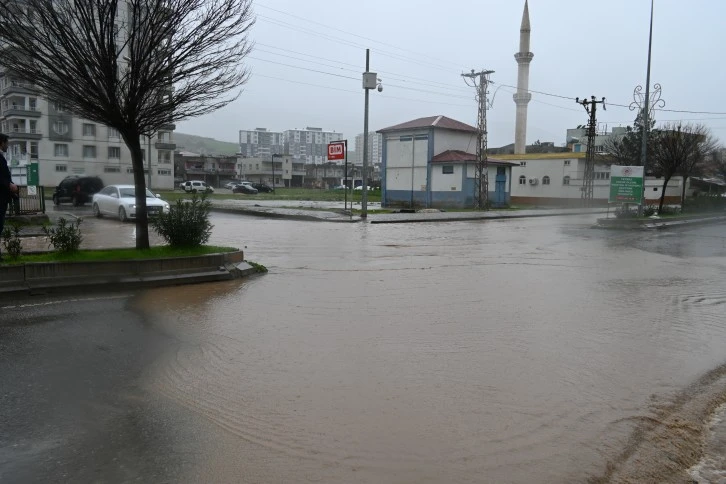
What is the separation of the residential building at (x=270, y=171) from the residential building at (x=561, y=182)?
67.5 metres

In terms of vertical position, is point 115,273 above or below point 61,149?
below

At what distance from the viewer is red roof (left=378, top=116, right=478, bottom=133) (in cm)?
4191

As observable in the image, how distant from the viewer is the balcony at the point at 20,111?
38750mm

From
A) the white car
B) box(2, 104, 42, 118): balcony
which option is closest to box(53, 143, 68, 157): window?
box(2, 104, 42, 118): balcony

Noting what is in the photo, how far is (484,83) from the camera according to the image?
40.3 metres

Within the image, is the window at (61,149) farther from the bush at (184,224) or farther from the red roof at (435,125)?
the bush at (184,224)

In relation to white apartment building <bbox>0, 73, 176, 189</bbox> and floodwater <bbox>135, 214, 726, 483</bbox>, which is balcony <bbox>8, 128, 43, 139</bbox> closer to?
white apartment building <bbox>0, 73, 176, 189</bbox>

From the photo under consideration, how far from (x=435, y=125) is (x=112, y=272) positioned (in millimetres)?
34574

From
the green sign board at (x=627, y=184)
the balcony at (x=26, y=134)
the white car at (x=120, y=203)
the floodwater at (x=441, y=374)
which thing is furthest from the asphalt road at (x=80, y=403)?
the balcony at (x=26, y=134)

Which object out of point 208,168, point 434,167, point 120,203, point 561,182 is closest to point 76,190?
point 120,203

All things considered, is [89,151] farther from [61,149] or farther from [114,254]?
[114,254]

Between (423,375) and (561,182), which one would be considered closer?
(423,375)

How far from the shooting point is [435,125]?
1626 inches

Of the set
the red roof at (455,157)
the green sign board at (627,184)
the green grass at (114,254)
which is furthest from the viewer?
the red roof at (455,157)
